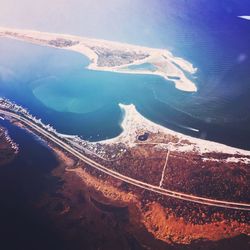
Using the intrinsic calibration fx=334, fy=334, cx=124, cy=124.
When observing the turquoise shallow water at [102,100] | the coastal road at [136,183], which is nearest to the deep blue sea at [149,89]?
the turquoise shallow water at [102,100]

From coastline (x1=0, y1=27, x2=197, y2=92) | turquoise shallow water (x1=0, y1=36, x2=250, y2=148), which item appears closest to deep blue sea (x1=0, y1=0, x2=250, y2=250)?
turquoise shallow water (x1=0, y1=36, x2=250, y2=148)

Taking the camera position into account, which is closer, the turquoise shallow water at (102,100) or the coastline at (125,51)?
the turquoise shallow water at (102,100)

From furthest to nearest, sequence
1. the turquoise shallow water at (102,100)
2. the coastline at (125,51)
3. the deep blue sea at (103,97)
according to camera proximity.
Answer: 1. the coastline at (125,51)
2. the turquoise shallow water at (102,100)
3. the deep blue sea at (103,97)

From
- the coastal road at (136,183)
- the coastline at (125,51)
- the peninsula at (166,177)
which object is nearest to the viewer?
the peninsula at (166,177)

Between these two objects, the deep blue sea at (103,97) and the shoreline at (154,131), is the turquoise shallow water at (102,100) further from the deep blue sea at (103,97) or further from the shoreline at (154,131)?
the shoreline at (154,131)

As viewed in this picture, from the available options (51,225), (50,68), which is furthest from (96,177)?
(50,68)

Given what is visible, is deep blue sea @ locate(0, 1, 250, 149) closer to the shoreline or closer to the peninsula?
the shoreline

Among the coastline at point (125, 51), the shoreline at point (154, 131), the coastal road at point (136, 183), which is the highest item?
the coastline at point (125, 51)

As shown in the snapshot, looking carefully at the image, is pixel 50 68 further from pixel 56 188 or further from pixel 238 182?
pixel 238 182

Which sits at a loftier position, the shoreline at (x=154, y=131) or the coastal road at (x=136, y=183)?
the shoreline at (x=154, y=131)
